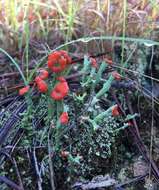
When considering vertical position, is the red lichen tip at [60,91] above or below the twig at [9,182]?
above

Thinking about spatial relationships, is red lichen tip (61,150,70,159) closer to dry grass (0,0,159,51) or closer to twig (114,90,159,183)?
twig (114,90,159,183)

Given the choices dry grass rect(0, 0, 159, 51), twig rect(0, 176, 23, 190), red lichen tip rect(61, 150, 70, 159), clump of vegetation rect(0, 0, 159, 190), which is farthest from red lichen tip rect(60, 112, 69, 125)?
dry grass rect(0, 0, 159, 51)

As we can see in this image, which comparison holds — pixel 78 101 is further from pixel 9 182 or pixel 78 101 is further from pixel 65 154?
pixel 9 182

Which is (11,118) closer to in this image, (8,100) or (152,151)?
(8,100)

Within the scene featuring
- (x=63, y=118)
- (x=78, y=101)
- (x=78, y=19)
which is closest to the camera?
(x=63, y=118)

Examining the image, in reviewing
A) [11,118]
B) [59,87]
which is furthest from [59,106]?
[11,118]

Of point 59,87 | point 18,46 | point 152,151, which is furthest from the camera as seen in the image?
point 18,46

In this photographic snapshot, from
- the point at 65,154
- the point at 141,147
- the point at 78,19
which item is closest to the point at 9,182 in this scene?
the point at 65,154

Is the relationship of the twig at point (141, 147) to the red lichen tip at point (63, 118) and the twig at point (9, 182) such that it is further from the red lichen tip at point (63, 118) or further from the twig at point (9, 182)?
the twig at point (9, 182)

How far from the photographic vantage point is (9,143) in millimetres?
1320

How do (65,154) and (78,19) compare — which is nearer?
(65,154)

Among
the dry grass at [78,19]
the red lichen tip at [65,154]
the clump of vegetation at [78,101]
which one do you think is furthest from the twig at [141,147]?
the dry grass at [78,19]

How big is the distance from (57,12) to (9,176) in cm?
82

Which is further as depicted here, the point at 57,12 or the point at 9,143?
the point at 57,12
